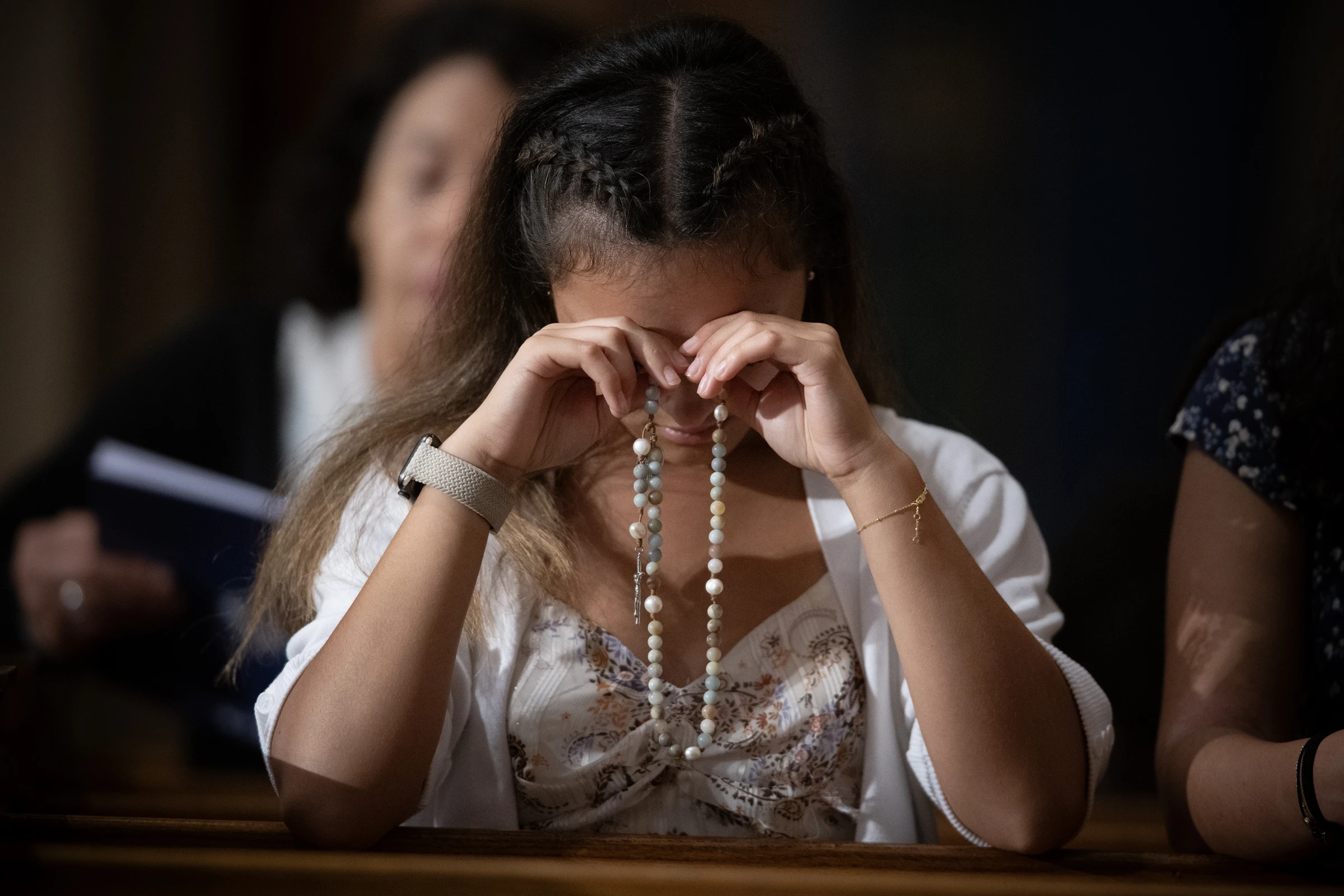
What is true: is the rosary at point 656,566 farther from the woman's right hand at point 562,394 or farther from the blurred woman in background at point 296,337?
the blurred woman in background at point 296,337

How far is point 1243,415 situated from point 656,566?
1.74 ft

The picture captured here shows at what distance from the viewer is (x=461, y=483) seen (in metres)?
0.82

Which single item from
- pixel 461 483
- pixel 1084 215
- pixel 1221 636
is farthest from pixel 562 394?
pixel 1084 215

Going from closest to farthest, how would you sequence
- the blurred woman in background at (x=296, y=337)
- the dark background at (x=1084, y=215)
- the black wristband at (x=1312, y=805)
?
the black wristband at (x=1312, y=805) < the blurred woman in background at (x=296, y=337) < the dark background at (x=1084, y=215)

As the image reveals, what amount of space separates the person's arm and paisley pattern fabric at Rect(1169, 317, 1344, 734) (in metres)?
0.01

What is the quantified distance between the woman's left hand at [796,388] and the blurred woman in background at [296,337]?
82 centimetres

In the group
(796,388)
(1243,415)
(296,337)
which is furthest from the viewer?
(296,337)

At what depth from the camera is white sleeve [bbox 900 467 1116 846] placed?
0.85 metres

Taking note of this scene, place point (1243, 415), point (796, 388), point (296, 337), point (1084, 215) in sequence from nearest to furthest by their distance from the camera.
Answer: point (796, 388), point (1243, 415), point (1084, 215), point (296, 337)

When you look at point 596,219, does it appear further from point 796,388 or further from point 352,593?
point 352,593

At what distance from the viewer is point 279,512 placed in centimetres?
106

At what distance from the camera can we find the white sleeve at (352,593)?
2.76ft

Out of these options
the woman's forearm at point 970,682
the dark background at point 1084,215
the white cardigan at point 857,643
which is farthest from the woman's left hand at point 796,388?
the dark background at point 1084,215

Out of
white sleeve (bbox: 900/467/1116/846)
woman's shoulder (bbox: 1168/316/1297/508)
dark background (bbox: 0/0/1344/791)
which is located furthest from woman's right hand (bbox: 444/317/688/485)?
dark background (bbox: 0/0/1344/791)
